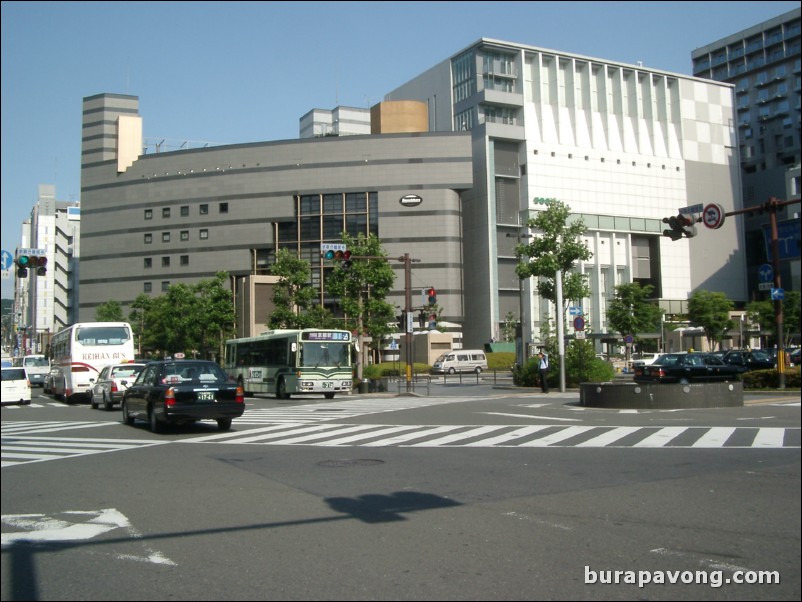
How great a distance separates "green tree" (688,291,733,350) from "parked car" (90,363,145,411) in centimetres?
5686

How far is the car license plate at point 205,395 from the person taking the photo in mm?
15907

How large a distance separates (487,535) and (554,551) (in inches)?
30.6

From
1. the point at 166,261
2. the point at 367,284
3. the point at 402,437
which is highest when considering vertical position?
the point at 166,261

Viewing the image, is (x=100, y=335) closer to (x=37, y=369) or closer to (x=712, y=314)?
(x=37, y=369)

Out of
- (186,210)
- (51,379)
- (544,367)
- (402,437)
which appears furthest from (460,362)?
(402,437)

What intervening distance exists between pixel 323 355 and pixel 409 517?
23478 millimetres

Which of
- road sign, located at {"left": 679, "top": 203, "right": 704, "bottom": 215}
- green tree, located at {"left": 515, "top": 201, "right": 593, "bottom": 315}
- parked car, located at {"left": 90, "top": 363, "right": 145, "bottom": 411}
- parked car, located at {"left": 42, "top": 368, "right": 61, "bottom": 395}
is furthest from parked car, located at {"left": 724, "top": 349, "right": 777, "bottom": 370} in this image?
parked car, located at {"left": 42, "top": 368, "right": 61, "bottom": 395}

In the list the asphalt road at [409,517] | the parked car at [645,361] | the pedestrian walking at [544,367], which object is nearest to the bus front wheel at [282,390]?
the pedestrian walking at [544,367]

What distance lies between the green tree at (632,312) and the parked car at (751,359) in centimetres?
2681

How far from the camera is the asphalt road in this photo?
208 inches

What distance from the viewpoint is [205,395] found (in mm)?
15945

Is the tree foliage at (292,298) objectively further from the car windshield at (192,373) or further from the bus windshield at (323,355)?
the car windshield at (192,373)

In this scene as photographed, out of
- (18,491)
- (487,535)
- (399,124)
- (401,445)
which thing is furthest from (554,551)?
(399,124)

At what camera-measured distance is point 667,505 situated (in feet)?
25.6
